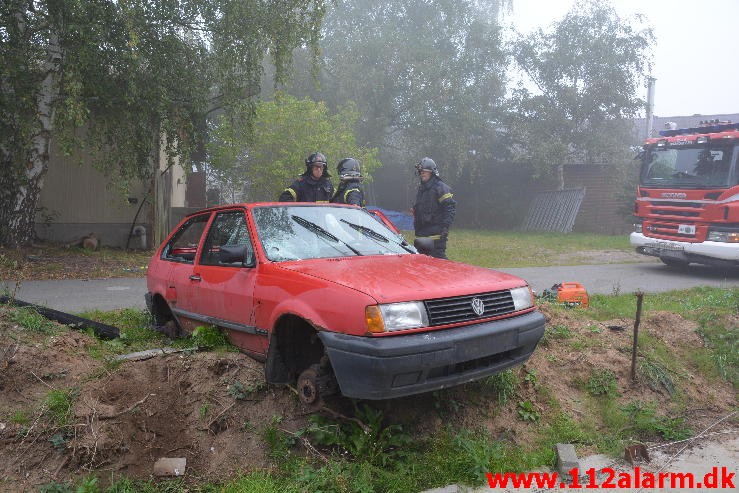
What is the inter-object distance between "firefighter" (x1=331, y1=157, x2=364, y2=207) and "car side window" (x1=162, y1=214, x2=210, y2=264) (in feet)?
6.30

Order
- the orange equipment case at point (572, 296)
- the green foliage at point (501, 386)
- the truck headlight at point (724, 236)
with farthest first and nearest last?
the truck headlight at point (724, 236) → the orange equipment case at point (572, 296) → the green foliage at point (501, 386)

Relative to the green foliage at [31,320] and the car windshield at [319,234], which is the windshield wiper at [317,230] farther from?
the green foliage at [31,320]

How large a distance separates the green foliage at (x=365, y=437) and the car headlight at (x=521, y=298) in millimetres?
1096

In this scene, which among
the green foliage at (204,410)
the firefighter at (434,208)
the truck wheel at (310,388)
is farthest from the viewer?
the firefighter at (434,208)

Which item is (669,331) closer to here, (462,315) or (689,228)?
(462,315)

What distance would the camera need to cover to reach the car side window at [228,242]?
3961mm

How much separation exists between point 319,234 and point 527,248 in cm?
1400

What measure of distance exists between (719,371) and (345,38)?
850 inches

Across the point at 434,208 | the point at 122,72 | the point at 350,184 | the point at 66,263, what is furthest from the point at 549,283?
the point at 66,263

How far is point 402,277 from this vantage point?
352cm

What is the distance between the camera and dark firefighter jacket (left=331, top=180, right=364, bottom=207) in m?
6.63

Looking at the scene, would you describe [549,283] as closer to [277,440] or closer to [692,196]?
[692,196]

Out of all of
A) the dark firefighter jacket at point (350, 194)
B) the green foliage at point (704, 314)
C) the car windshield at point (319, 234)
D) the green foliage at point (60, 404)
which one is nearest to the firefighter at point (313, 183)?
the dark firefighter jacket at point (350, 194)

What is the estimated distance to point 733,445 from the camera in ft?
12.4
